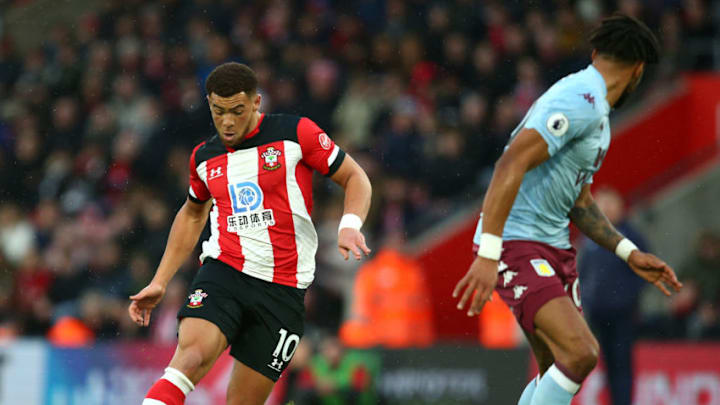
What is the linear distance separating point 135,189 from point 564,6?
22.2 feet

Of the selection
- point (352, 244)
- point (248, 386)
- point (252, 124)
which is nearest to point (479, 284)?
point (352, 244)

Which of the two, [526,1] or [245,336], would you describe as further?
[526,1]

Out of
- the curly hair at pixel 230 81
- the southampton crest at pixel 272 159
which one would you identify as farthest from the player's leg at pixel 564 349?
the curly hair at pixel 230 81

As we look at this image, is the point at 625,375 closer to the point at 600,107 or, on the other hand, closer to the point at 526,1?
the point at 600,107

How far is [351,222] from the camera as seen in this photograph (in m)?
5.57

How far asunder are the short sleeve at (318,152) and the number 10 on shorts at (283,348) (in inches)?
36.5

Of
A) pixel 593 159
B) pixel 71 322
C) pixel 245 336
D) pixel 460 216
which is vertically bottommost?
pixel 71 322

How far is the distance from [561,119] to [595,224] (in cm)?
110

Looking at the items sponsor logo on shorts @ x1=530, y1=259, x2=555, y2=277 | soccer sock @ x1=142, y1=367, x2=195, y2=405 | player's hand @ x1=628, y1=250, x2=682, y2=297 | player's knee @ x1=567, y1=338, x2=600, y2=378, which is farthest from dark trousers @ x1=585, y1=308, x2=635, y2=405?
soccer sock @ x1=142, y1=367, x2=195, y2=405

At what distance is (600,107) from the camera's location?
564 centimetres

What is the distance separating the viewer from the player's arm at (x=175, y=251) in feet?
19.8

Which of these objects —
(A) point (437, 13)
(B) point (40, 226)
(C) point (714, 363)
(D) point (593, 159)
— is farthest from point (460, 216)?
(D) point (593, 159)

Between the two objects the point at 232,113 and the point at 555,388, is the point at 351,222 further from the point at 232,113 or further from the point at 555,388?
the point at 555,388

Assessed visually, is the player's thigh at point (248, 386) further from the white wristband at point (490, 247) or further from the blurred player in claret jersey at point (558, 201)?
the white wristband at point (490, 247)
